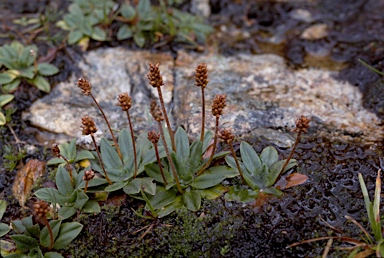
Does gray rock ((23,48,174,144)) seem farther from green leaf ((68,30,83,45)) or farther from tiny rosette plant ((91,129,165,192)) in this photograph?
tiny rosette plant ((91,129,165,192))

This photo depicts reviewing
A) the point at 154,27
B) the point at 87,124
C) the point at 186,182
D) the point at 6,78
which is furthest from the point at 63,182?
the point at 154,27

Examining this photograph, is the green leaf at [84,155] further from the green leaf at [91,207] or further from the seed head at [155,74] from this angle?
the seed head at [155,74]

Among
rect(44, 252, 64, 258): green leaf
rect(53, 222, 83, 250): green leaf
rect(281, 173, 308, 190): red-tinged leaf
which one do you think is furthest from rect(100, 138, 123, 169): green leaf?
rect(281, 173, 308, 190): red-tinged leaf

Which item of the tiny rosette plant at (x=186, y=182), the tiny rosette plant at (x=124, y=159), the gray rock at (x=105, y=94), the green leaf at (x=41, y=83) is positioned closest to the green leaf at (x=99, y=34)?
the gray rock at (x=105, y=94)

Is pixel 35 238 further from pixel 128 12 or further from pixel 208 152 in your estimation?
pixel 128 12

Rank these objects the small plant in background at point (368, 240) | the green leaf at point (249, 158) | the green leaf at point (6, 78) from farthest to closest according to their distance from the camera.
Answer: the green leaf at point (6, 78) < the green leaf at point (249, 158) < the small plant in background at point (368, 240)

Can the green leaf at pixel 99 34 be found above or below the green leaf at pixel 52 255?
above
